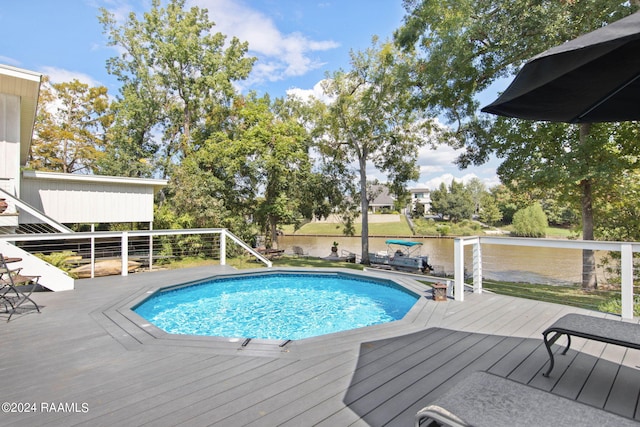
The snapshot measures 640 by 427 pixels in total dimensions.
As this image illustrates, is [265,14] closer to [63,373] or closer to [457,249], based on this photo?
[457,249]

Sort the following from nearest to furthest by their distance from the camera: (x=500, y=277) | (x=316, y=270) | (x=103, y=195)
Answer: (x=316, y=270), (x=103, y=195), (x=500, y=277)

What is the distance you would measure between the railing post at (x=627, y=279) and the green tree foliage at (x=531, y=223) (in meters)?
28.7

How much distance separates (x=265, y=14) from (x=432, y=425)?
597 inches

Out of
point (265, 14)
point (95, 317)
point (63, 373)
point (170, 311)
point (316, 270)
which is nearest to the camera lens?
point (63, 373)

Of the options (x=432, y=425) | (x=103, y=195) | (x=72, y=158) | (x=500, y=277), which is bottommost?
(x=500, y=277)

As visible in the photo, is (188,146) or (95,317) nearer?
(95,317)

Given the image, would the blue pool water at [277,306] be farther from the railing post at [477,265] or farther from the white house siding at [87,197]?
the white house siding at [87,197]

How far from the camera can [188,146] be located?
55.0 feet

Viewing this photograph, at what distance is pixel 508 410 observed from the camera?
144 cm

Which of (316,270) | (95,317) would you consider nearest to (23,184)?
(95,317)

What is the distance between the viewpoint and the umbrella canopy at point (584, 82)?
59.1 inches

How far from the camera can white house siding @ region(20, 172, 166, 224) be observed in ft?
26.8

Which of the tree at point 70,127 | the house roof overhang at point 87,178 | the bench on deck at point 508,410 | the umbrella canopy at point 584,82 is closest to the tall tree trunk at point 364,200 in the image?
the house roof overhang at point 87,178

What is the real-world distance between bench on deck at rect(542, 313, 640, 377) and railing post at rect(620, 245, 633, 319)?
182cm
